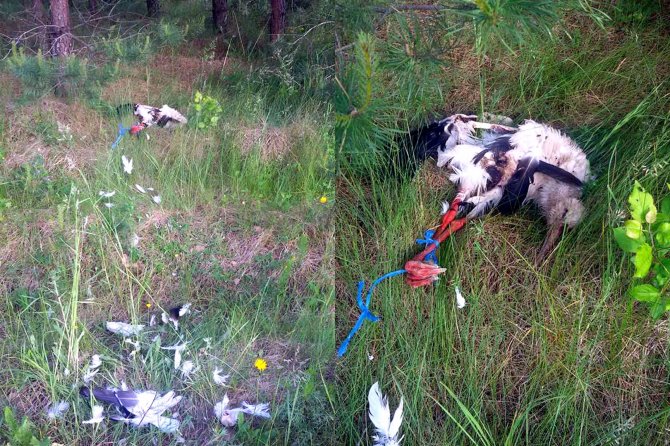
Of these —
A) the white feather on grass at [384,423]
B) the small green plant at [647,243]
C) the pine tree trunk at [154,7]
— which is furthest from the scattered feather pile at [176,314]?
the pine tree trunk at [154,7]

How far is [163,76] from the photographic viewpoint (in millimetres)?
4059

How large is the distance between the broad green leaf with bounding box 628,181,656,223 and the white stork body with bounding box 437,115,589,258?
449 mm

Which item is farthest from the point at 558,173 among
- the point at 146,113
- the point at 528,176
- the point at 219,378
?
the point at 146,113

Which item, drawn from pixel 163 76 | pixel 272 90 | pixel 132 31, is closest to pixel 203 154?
pixel 272 90

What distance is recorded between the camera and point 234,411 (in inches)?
74.3

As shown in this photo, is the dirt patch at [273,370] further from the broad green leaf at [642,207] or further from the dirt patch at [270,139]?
the dirt patch at [270,139]

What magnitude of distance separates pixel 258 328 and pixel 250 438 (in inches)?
18.2

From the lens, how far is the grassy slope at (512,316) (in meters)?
1.77

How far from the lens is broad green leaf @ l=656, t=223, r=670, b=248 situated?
161 centimetres

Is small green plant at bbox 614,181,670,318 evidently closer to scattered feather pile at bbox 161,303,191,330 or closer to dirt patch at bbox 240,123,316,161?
scattered feather pile at bbox 161,303,191,330

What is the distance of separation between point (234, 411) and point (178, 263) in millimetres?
793

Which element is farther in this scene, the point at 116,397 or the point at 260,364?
the point at 260,364

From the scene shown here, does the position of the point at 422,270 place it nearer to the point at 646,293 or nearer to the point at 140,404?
the point at 646,293

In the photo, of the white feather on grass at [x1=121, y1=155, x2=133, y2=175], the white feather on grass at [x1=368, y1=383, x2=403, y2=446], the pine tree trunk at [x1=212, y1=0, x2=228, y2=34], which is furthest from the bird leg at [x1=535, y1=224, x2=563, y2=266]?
the pine tree trunk at [x1=212, y1=0, x2=228, y2=34]
